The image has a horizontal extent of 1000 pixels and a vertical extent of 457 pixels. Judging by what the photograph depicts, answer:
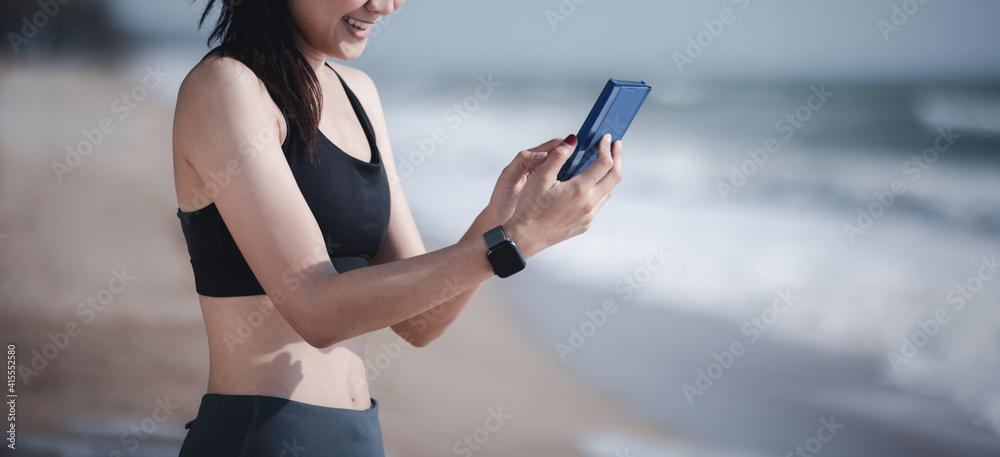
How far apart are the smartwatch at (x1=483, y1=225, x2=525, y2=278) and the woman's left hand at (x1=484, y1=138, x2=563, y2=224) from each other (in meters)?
0.18

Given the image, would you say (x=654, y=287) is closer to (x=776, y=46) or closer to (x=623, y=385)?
(x=623, y=385)

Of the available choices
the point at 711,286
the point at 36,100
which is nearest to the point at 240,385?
the point at 711,286

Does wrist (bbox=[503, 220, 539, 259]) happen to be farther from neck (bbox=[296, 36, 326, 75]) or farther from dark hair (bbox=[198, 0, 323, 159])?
neck (bbox=[296, 36, 326, 75])

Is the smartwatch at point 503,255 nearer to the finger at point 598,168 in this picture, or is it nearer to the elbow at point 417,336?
the finger at point 598,168

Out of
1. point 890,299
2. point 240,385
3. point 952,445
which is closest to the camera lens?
point 240,385

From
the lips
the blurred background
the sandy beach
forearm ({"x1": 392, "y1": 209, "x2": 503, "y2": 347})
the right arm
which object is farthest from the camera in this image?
the blurred background

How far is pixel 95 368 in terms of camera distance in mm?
2484

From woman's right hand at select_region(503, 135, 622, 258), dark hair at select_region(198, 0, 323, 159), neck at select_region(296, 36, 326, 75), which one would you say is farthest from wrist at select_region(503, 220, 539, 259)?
neck at select_region(296, 36, 326, 75)

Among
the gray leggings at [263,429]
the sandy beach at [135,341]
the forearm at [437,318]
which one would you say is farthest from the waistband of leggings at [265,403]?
the sandy beach at [135,341]

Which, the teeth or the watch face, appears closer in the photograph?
the watch face

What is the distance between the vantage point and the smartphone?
32.4 inches

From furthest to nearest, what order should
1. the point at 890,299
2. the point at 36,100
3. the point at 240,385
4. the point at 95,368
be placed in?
the point at 36,100 → the point at 890,299 → the point at 95,368 → the point at 240,385

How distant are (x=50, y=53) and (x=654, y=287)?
3185 mm

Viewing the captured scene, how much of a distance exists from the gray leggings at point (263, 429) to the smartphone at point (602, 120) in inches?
16.3
